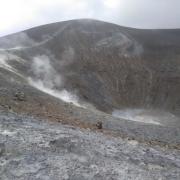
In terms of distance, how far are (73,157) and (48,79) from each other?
41.1m

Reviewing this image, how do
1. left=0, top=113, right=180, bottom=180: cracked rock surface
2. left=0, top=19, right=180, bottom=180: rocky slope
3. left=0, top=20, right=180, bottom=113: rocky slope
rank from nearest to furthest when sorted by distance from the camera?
left=0, top=113, right=180, bottom=180: cracked rock surface
left=0, top=19, right=180, bottom=180: rocky slope
left=0, top=20, right=180, bottom=113: rocky slope

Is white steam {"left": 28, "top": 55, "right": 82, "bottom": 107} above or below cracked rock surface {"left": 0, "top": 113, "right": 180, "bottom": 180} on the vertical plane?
below

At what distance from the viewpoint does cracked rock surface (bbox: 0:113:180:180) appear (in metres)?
12.2

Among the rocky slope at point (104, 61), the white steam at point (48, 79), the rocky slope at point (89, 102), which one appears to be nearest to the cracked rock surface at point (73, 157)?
the rocky slope at point (89, 102)

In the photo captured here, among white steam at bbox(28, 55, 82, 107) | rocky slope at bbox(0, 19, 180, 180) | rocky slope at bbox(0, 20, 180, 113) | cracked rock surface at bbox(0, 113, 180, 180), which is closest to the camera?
cracked rock surface at bbox(0, 113, 180, 180)

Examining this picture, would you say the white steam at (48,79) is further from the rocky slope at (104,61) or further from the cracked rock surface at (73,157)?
the cracked rock surface at (73,157)

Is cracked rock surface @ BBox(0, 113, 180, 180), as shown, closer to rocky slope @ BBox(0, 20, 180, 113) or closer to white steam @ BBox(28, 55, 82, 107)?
white steam @ BBox(28, 55, 82, 107)

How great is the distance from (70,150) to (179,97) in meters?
52.7

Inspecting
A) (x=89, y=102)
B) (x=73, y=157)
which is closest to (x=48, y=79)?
(x=89, y=102)

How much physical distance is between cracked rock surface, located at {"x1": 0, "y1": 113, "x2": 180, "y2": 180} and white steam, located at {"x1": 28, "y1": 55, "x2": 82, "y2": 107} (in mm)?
33529

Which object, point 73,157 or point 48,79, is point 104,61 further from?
point 73,157

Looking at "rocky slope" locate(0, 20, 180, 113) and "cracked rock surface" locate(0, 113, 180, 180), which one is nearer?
"cracked rock surface" locate(0, 113, 180, 180)

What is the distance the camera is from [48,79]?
176 feet

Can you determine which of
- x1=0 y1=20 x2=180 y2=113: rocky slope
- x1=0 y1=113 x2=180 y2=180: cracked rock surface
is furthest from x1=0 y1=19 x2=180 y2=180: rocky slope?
x1=0 y1=20 x2=180 y2=113: rocky slope
